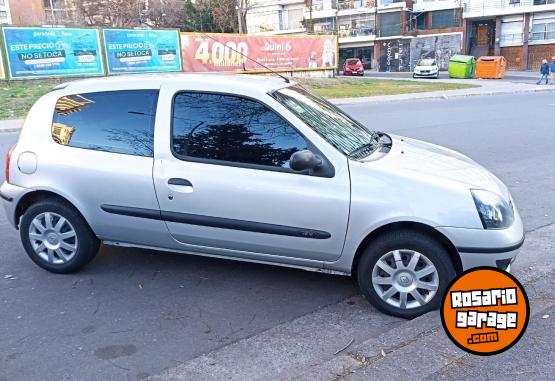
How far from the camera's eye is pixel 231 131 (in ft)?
12.5

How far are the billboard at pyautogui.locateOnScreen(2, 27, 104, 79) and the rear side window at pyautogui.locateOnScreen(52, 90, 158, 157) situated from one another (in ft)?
60.7

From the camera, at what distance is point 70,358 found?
122 inches

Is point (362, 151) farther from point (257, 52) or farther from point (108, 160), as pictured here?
point (257, 52)

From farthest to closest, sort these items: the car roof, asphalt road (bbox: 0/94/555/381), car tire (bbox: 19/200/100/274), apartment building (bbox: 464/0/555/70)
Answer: apartment building (bbox: 464/0/555/70) < car tire (bbox: 19/200/100/274) < the car roof < asphalt road (bbox: 0/94/555/381)

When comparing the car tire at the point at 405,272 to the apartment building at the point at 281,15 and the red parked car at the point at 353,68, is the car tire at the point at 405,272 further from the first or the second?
the apartment building at the point at 281,15

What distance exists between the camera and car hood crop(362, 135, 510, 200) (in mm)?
3502

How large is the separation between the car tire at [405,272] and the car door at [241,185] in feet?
0.89

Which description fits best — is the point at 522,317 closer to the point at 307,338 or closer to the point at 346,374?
the point at 346,374

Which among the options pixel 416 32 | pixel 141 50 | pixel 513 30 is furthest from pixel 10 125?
pixel 416 32

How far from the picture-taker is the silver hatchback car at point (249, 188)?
3402 millimetres

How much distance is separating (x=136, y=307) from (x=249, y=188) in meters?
1.20

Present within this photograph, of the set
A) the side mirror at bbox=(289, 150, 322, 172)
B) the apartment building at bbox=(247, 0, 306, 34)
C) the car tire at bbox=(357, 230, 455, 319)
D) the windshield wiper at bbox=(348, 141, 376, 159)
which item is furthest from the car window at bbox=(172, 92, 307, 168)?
the apartment building at bbox=(247, 0, 306, 34)

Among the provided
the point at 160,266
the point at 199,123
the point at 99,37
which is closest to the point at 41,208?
the point at 160,266

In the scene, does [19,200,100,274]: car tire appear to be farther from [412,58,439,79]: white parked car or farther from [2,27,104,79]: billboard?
[412,58,439,79]: white parked car
